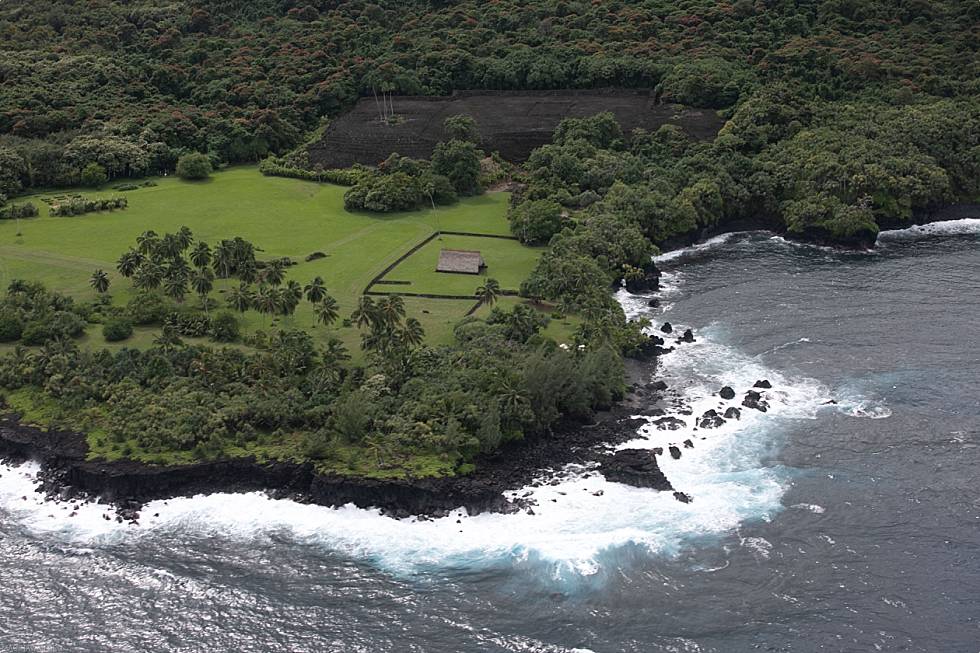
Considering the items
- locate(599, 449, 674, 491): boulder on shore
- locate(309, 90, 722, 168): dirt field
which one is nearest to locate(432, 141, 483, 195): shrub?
locate(309, 90, 722, 168): dirt field

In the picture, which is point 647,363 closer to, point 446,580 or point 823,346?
point 823,346

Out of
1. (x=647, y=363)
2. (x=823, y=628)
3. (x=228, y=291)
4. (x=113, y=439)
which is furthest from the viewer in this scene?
(x=228, y=291)

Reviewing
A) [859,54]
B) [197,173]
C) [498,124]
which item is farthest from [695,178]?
[197,173]

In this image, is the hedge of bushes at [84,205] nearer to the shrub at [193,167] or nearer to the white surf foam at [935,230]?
the shrub at [193,167]

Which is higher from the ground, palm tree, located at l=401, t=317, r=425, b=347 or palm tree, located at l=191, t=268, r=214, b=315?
palm tree, located at l=191, t=268, r=214, b=315

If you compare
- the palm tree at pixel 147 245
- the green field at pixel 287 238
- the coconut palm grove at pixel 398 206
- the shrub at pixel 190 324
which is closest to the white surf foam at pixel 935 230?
the coconut palm grove at pixel 398 206

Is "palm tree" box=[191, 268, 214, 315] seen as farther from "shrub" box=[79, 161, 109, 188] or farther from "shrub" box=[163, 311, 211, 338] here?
"shrub" box=[79, 161, 109, 188]

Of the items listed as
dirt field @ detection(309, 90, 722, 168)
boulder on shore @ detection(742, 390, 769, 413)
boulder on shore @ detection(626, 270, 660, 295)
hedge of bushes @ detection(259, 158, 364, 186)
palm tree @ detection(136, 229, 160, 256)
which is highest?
dirt field @ detection(309, 90, 722, 168)

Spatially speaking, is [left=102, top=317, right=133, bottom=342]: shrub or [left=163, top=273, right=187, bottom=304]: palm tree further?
[left=163, top=273, right=187, bottom=304]: palm tree
